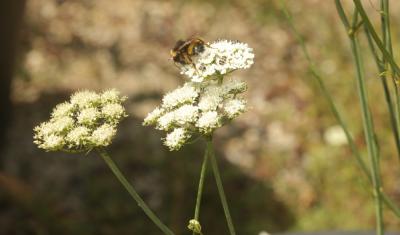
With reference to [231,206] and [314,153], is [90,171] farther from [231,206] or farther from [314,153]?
[314,153]

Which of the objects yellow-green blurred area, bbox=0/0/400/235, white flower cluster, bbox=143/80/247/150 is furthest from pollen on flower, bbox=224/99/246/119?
yellow-green blurred area, bbox=0/0/400/235

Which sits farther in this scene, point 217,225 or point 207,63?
point 217,225

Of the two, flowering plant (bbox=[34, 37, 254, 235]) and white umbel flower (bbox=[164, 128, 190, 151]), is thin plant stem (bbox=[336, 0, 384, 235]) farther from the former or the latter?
white umbel flower (bbox=[164, 128, 190, 151])

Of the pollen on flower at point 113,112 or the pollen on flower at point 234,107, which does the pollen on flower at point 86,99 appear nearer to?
the pollen on flower at point 113,112

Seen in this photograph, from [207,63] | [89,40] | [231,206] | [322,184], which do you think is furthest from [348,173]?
[207,63]

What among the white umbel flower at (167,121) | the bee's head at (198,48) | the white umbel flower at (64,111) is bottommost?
the white umbel flower at (167,121)

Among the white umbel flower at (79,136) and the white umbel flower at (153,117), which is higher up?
the white umbel flower at (153,117)

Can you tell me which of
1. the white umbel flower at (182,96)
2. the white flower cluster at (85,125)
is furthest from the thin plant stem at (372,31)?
the white flower cluster at (85,125)
